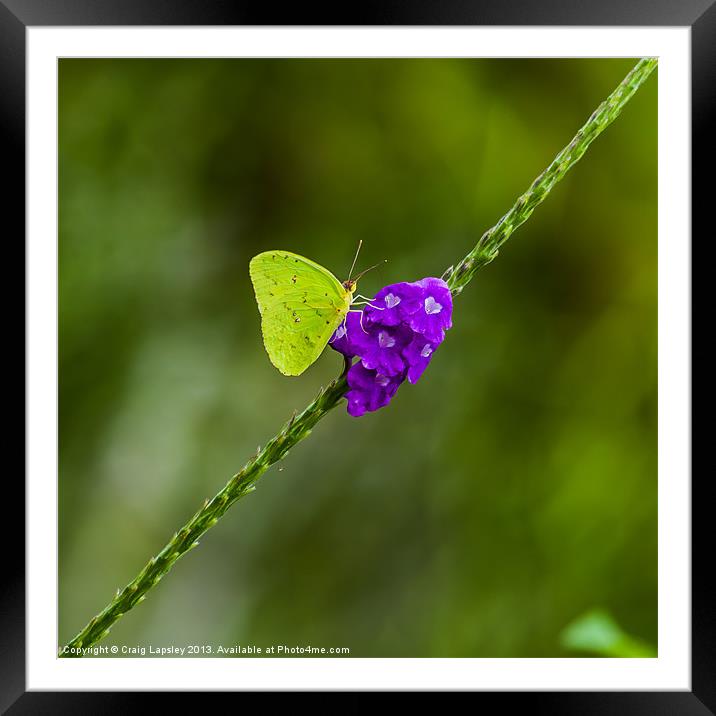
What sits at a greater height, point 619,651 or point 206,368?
point 206,368

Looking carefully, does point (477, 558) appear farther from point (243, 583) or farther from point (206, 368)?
point (206, 368)

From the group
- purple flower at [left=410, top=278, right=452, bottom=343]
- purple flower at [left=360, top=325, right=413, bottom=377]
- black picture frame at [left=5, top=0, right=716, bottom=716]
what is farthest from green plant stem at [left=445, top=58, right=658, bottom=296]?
black picture frame at [left=5, top=0, right=716, bottom=716]

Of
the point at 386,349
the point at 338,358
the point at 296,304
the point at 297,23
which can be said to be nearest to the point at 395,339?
the point at 386,349

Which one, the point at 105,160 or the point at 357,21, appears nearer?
the point at 357,21

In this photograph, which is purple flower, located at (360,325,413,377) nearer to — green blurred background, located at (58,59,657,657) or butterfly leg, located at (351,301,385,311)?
butterfly leg, located at (351,301,385,311)

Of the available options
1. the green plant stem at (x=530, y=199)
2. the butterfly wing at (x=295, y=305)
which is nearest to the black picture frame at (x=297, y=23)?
the green plant stem at (x=530, y=199)

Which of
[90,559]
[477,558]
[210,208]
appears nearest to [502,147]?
[210,208]
